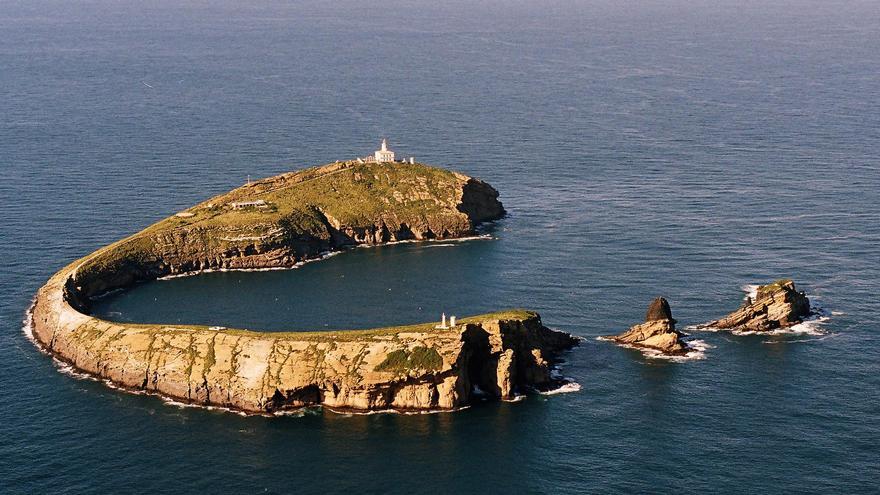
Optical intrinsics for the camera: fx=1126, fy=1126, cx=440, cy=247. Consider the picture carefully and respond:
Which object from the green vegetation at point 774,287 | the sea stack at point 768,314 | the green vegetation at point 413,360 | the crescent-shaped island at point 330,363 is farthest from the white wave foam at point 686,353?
the green vegetation at point 413,360

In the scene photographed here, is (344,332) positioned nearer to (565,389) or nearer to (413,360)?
(413,360)

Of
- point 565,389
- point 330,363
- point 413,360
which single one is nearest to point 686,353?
point 565,389

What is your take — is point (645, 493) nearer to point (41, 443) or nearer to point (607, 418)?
point (607, 418)

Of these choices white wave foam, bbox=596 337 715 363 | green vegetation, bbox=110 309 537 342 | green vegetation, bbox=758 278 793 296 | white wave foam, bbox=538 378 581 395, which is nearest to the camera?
white wave foam, bbox=538 378 581 395

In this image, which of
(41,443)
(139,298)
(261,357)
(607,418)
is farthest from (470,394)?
(139,298)

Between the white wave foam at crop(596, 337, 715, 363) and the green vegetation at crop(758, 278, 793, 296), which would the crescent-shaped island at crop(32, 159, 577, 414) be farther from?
the green vegetation at crop(758, 278, 793, 296)

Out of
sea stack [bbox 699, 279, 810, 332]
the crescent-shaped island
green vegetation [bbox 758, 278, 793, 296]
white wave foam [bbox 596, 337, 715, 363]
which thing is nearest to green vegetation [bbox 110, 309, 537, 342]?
the crescent-shaped island

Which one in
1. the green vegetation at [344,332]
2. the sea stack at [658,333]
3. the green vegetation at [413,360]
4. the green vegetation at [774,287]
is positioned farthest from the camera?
the green vegetation at [774,287]

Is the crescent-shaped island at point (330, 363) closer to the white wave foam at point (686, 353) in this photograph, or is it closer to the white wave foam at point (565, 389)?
the white wave foam at point (565, 389)
